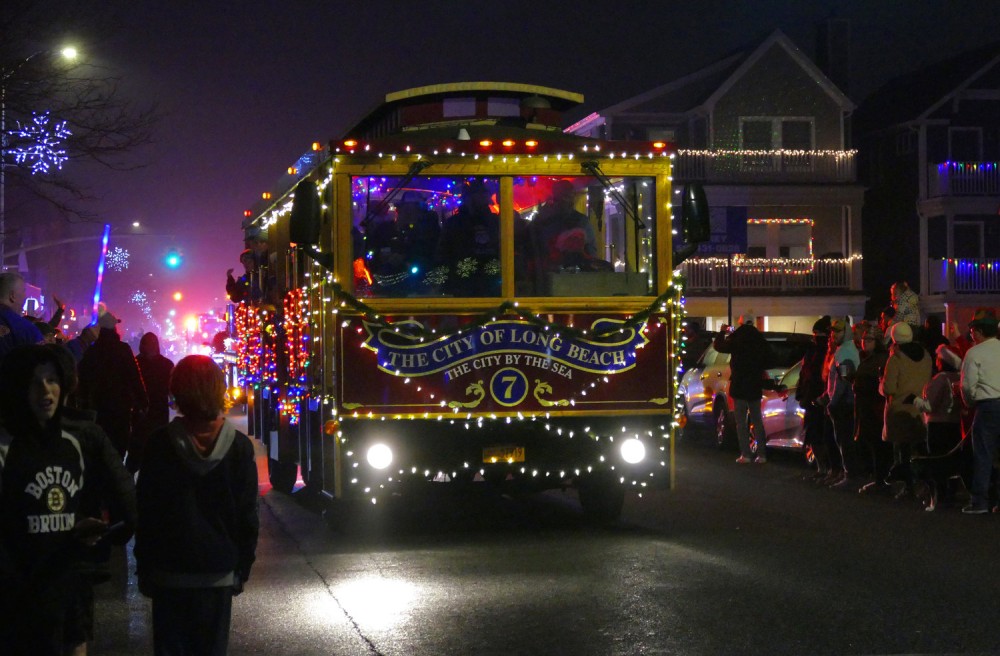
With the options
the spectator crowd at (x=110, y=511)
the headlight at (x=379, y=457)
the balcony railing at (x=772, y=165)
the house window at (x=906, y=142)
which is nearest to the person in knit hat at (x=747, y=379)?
the headlight at (x=379, y=457)

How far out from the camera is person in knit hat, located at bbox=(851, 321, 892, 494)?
14.6 m

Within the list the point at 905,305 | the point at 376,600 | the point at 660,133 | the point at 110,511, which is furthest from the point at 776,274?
the point at 110,511

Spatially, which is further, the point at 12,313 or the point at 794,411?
the point at 794,411

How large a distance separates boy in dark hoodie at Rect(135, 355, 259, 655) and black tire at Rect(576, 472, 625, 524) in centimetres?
681

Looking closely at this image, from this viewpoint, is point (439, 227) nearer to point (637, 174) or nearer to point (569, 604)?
point (637, 174)

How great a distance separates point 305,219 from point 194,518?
575 cm

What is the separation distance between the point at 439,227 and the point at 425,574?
9.26ft

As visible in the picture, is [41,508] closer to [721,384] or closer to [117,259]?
[721,384]

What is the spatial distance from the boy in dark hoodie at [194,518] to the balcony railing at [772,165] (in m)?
37.6

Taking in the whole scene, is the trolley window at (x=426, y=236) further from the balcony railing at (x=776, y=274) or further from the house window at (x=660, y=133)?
the house window at (x=660, y=133)

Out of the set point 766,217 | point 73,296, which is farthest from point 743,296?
point 73,296

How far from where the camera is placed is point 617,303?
11.2 metres

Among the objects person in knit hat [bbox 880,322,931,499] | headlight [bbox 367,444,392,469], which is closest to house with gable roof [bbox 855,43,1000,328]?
person in knit hat [bbox 880,322,931,499]

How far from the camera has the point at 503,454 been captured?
1104 centimetres
